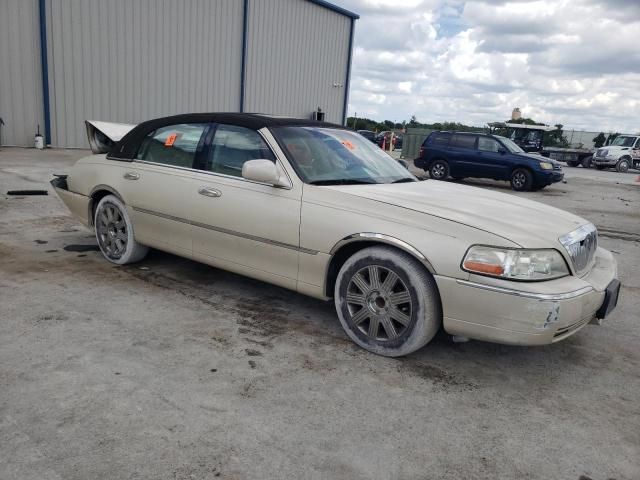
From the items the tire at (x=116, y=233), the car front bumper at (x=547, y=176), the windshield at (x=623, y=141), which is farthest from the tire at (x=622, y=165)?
the tire at (x=116, y=233)

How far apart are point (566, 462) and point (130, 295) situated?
3222 mm

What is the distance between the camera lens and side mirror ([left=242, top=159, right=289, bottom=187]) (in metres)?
A: 3.57

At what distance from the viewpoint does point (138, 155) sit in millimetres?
4738

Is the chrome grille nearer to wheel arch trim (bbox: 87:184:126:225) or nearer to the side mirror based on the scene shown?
the side mirror

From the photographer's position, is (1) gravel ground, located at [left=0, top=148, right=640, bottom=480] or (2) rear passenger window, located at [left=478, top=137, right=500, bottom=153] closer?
(1) gravel ground, located at [left=0, top=148, right=640, bottom=480]

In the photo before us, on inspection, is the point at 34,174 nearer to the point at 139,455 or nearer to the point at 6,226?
the point at 6,226

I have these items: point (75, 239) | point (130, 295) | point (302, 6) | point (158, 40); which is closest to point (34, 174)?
point (75, 239)

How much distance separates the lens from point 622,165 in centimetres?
2742

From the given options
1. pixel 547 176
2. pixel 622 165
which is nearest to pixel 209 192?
pixel 547 176

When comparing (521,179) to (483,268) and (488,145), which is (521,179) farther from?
(483,268)

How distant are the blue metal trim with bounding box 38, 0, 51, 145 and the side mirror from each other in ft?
46.2

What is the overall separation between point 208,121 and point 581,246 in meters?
2.95

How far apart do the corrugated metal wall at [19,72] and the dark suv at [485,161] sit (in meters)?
11.7

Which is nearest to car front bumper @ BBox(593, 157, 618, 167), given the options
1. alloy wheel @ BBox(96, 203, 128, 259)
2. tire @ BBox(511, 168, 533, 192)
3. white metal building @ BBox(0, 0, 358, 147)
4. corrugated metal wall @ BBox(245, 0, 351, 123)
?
corrugated metal wall @ BBox(245, 0, 351, 123)
